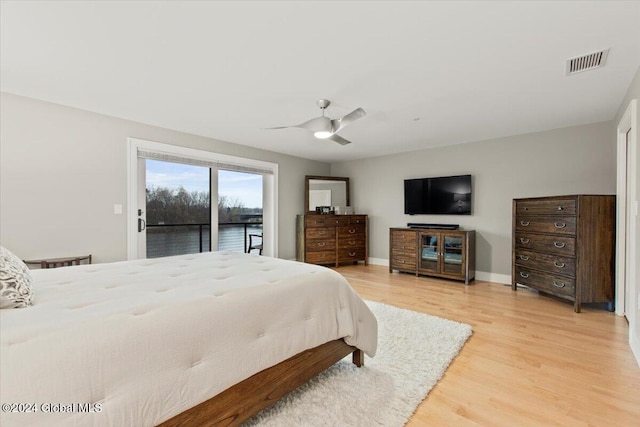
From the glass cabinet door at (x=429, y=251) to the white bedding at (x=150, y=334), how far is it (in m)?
3.32

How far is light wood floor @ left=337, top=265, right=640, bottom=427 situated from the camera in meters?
1.62

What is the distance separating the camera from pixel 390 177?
589 centimetres

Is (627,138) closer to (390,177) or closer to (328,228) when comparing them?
(390,177)

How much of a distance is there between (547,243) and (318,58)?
3.52m

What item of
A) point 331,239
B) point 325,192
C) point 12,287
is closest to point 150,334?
point 12,287

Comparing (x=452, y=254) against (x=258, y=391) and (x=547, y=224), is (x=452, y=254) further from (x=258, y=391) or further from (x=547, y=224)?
(x=258, y=391)

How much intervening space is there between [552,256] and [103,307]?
441 centimetres

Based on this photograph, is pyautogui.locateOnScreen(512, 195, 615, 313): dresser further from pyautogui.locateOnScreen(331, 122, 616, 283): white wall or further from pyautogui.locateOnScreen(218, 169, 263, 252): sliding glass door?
pyautogui.locateOnScreen(218, 169, 263, 252): sliding glass door

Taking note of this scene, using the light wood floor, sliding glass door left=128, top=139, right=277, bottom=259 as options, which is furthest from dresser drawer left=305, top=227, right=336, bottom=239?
the light wood floor

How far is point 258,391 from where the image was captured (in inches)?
56.9

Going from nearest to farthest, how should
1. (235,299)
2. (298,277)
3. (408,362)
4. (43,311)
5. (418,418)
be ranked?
(43,311) < (235,299) < (418,418) < (298,277) < (408,362)

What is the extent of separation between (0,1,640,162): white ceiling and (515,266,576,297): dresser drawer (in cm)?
196

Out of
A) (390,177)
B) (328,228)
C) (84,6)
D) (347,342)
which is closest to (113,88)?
(84,6)

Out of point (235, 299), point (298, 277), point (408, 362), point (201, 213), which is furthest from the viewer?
point (201, 213)
